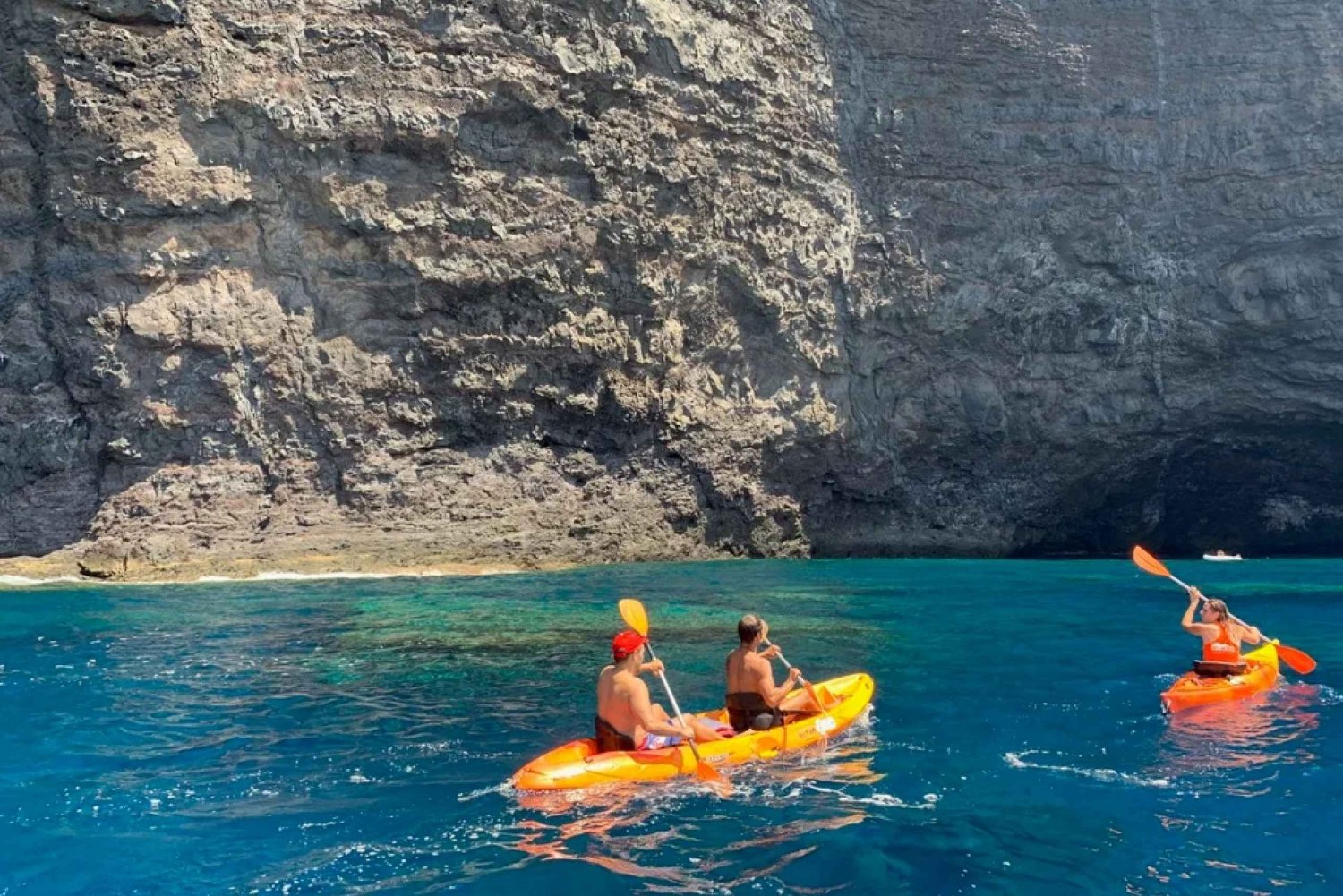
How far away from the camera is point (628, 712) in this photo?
8.88 meters

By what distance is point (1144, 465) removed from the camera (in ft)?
120

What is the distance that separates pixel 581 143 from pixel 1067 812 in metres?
24.6

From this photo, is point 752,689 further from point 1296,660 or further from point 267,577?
point 267,577

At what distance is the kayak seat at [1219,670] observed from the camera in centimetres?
1196

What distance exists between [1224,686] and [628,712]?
6.43 metres

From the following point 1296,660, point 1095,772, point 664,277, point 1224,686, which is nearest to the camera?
point 1095,772

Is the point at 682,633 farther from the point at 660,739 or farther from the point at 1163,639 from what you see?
the point at 660,739

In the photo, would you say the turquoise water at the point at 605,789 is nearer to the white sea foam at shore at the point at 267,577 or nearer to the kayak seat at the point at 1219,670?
the kayak seat at the point at 1219,670

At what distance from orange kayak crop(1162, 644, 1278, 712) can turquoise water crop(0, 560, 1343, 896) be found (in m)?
0.20

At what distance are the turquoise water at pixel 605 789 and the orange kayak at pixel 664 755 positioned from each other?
170 mm

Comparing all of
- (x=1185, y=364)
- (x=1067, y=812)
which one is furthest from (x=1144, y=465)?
(x=1067, y=812)

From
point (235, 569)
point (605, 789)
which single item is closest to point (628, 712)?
point (605, 789)

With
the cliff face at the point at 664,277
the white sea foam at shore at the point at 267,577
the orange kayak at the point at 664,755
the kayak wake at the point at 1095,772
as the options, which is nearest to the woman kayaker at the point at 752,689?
the orange kayak at the point at 664,755

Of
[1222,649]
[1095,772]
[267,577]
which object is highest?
[1222,649]
